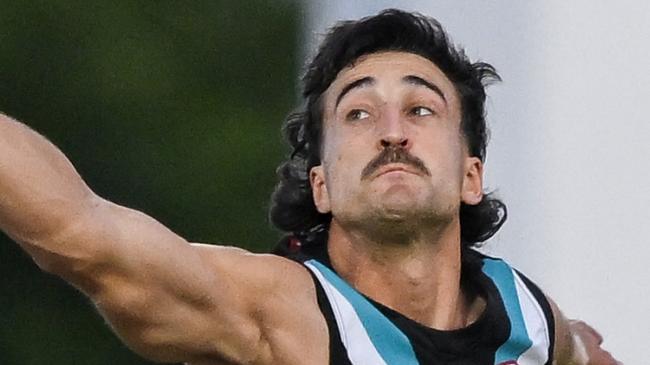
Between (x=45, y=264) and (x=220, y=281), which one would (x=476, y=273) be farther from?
(x=45, y=264)

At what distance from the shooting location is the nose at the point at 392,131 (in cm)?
545

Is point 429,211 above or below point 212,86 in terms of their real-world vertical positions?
above

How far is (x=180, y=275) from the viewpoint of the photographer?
5039 mm

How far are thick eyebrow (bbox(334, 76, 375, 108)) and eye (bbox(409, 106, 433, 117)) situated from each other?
0.10 metres

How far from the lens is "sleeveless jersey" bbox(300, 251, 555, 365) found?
5.32 metres

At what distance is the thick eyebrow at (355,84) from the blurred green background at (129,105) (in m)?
6.83

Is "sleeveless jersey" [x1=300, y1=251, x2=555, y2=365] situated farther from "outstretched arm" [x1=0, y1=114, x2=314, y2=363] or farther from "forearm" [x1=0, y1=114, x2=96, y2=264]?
"forearm" [x1=0, y1=114, x2=96, y2=264]

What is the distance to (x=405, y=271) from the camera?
5547mm

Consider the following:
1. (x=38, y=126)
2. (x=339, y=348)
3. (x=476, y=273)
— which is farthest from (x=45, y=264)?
(x=38, y=126)

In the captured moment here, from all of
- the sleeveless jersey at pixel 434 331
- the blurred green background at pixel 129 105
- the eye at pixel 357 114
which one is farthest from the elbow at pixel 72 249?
the blurred green background at pixel 129 105

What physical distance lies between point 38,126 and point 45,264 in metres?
7.77

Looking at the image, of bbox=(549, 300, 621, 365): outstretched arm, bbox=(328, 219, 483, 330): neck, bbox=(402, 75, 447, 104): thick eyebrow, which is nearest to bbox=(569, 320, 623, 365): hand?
bbox=(549, 300, 621, 365): outstretched arm

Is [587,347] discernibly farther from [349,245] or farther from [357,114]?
[357,114]

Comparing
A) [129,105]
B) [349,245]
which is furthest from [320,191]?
[129,105]
